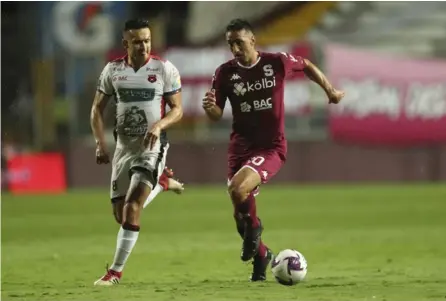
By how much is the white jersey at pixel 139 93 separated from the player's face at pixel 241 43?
0.61m

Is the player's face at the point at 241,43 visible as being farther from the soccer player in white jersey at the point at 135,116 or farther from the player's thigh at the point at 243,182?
the player's thigh at the point at 243,182

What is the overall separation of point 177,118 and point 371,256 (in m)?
3.53

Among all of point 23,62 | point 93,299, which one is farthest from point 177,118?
point 23,62

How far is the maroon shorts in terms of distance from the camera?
995 centimetres

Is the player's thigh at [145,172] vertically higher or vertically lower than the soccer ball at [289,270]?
higher

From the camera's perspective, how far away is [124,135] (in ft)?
33.5

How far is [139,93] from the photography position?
1016cm

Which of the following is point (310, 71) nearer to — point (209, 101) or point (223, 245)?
point (209, 101)

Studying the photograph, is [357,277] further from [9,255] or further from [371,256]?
[9,255]

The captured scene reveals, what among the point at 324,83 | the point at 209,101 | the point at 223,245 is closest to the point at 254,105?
the point at 209,101

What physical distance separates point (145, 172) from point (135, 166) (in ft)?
0.36

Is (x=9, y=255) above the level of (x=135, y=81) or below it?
below

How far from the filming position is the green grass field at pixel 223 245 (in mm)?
9297

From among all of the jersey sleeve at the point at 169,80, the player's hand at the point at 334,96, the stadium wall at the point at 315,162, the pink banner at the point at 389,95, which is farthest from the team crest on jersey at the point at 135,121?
the pink banner at the point at 389,95
